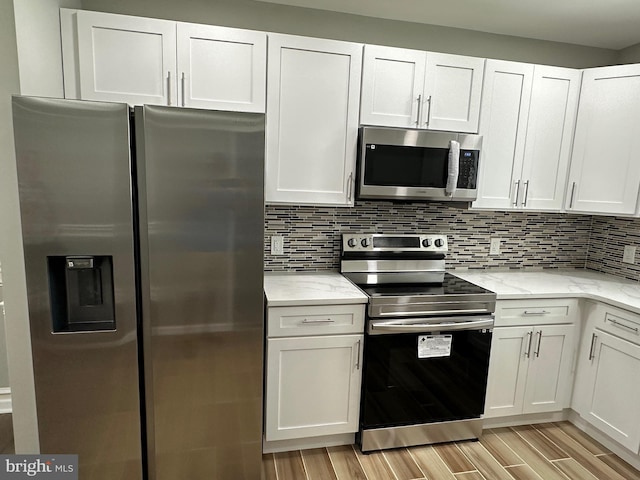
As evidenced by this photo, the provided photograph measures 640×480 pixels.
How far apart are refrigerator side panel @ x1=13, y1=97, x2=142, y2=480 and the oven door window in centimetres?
118

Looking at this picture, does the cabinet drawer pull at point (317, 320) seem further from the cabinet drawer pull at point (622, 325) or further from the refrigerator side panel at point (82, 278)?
the cabinet drawer pull at point (622, 325)

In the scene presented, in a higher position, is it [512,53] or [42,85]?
[512,53]

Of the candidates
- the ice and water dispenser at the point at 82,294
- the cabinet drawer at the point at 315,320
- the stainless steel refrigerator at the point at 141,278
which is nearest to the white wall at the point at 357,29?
the stainless steel refrigerator at the point at 141,278

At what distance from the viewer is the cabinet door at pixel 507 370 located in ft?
7.51

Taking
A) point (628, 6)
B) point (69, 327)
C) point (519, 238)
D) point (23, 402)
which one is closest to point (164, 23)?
point (69, 327)

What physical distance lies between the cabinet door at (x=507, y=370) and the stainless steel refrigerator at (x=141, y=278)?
144cm

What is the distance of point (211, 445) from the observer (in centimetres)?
175

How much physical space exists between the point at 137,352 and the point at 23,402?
59 cm

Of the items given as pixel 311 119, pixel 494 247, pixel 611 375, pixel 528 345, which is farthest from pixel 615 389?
pixel 311 119

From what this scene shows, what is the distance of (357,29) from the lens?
2.39 metres

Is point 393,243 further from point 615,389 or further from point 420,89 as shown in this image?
point 615,389

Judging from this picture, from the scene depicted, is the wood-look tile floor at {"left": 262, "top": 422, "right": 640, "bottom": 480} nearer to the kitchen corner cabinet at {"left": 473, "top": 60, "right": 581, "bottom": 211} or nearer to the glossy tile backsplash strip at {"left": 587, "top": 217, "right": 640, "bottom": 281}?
the glossy tile backsplash strip at {"left": 587, "top": 217, "right": 640, "bottom": 281}

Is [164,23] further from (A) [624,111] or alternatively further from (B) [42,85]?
(A) [624,111]

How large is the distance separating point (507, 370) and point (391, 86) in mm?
1822
